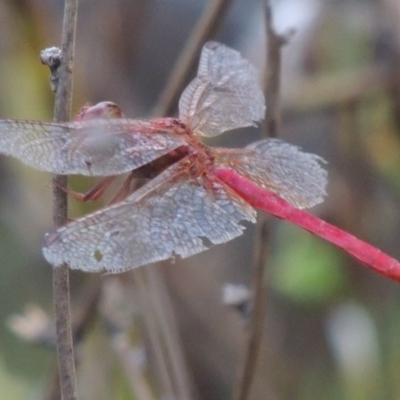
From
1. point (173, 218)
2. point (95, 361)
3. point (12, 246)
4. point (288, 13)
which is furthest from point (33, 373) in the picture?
point (173, 218)

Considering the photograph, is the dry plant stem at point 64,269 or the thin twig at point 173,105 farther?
the thin twig at point 173,105

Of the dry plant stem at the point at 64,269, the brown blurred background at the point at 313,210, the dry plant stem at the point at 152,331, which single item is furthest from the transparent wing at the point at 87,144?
the brown blurred background at the point at 313,210

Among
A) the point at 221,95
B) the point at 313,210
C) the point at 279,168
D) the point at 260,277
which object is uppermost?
the point at 221,95

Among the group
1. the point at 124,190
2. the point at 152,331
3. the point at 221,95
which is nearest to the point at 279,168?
the point at 221,95

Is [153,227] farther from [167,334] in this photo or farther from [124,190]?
[167,334]

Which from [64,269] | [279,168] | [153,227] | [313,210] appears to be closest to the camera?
[64,269]

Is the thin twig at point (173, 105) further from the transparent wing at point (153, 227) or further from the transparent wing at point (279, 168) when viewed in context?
the transparent wing at point (153, 227)
